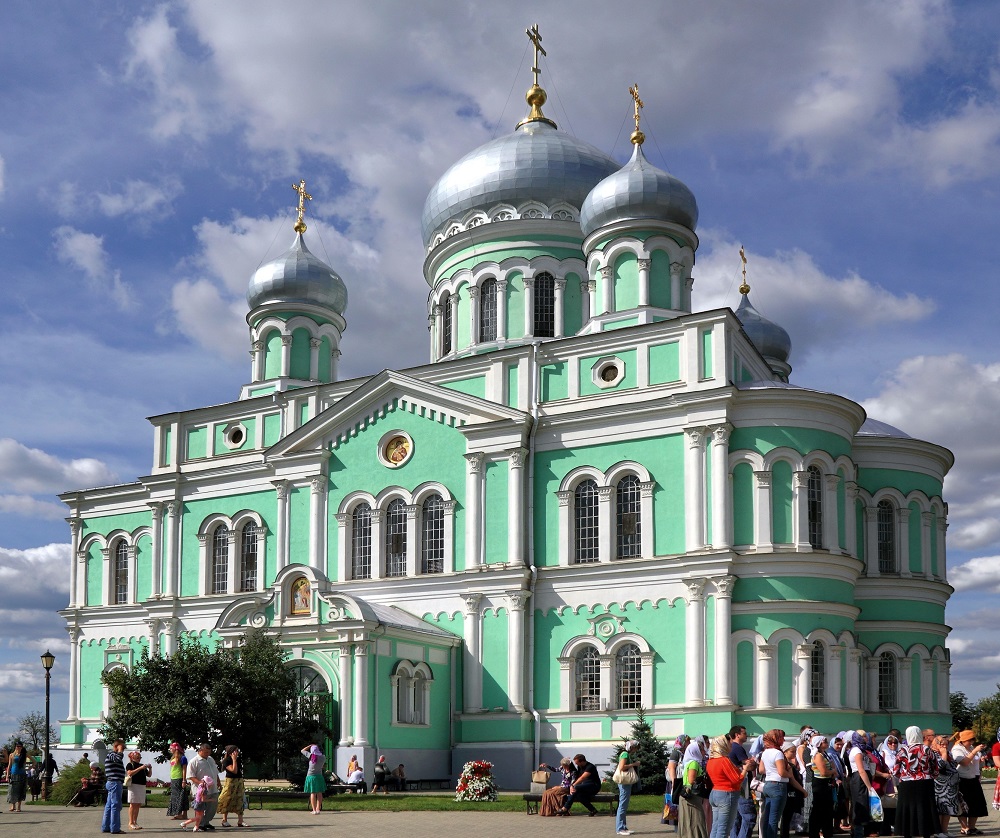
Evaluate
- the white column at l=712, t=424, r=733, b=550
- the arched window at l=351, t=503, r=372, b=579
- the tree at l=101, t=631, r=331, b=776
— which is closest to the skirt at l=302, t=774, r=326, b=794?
the tree at l=101, t=631, r=331, b=776

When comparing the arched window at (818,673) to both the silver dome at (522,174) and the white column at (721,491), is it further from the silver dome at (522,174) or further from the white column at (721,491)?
the silver dome at (522,174)

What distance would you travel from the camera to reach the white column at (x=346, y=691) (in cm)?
2728

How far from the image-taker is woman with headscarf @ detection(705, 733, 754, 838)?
1329 cm

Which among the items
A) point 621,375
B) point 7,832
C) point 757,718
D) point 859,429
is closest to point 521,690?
point 757,718

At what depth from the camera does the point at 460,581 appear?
29.8 meters

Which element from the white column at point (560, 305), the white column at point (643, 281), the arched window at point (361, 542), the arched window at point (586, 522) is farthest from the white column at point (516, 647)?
the white column at point (560, 305)

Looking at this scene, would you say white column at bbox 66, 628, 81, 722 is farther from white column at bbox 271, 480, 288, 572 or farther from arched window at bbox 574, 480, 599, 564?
arched window at bbox 574, 480, 599, 564

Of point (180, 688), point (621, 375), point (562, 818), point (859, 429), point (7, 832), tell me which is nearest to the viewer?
point (7, 832)

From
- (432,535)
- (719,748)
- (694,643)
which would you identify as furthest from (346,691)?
(719,748)

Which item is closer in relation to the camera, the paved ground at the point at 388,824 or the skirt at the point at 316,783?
the paved ground at the point at 388,824

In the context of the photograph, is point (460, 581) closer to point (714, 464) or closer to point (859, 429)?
point (714, 464)

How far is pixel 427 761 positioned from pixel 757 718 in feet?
24.8

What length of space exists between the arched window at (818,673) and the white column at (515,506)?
22.3 feet

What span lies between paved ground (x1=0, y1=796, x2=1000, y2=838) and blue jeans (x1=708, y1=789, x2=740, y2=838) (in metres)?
4.20
